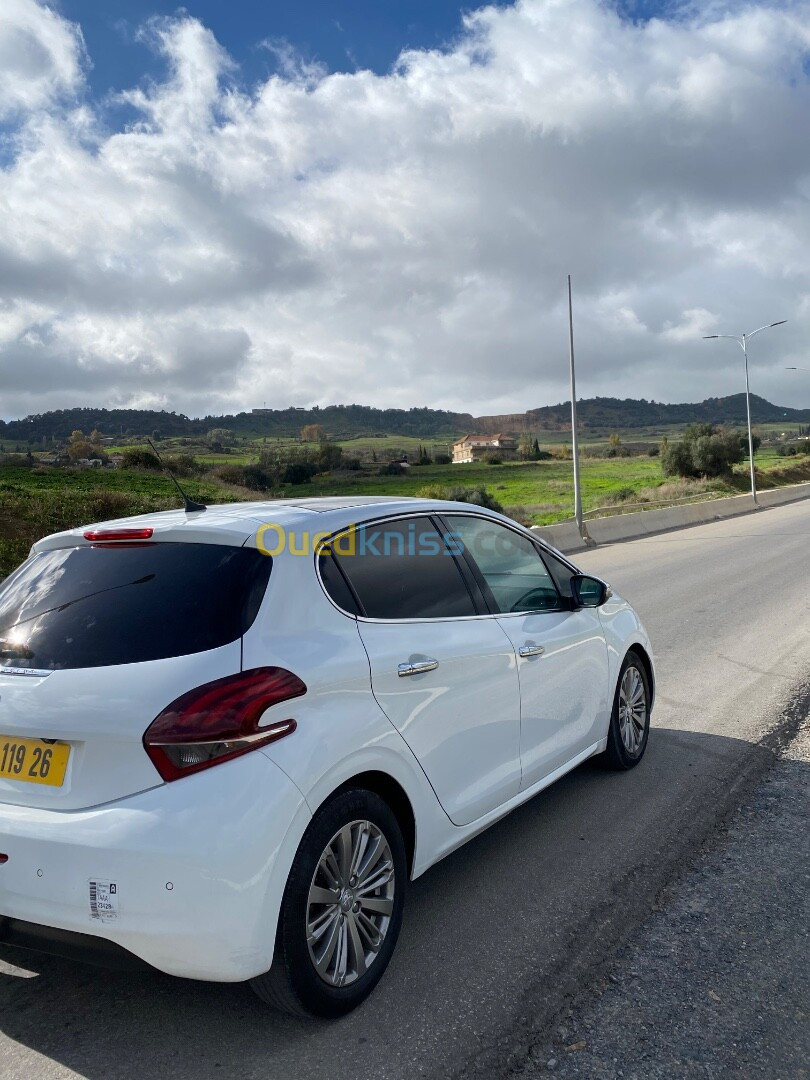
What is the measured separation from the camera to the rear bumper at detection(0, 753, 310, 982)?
8.00ft

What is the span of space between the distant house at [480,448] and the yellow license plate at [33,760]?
8259 cm

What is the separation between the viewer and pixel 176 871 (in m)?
2.43

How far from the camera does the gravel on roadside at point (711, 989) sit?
256cm

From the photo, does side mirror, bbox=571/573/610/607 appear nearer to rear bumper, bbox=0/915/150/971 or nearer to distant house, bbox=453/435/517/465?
rear bumper, bbox=0/915/150/971

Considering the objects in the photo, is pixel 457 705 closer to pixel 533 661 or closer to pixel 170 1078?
pixel 533 661

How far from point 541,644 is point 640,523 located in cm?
2314

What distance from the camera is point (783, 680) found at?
7.00 m

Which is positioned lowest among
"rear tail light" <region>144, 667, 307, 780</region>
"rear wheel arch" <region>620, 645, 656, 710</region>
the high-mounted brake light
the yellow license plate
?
"rear wheel arch" <region>620, 645, 656, 710</region>

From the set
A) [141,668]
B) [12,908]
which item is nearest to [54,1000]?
[12,908]

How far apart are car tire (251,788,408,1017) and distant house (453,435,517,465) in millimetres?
82285

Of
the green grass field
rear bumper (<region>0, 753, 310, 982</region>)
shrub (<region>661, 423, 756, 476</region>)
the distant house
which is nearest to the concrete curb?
the green grass field

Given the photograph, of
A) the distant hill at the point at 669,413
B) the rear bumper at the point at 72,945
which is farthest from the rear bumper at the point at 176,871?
the distant hill at the point at 669,413

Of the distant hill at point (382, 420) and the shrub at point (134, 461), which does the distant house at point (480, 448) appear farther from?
the shrub at point (134, 461)

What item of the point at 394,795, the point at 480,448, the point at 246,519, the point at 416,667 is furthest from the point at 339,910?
the point at 480,448
